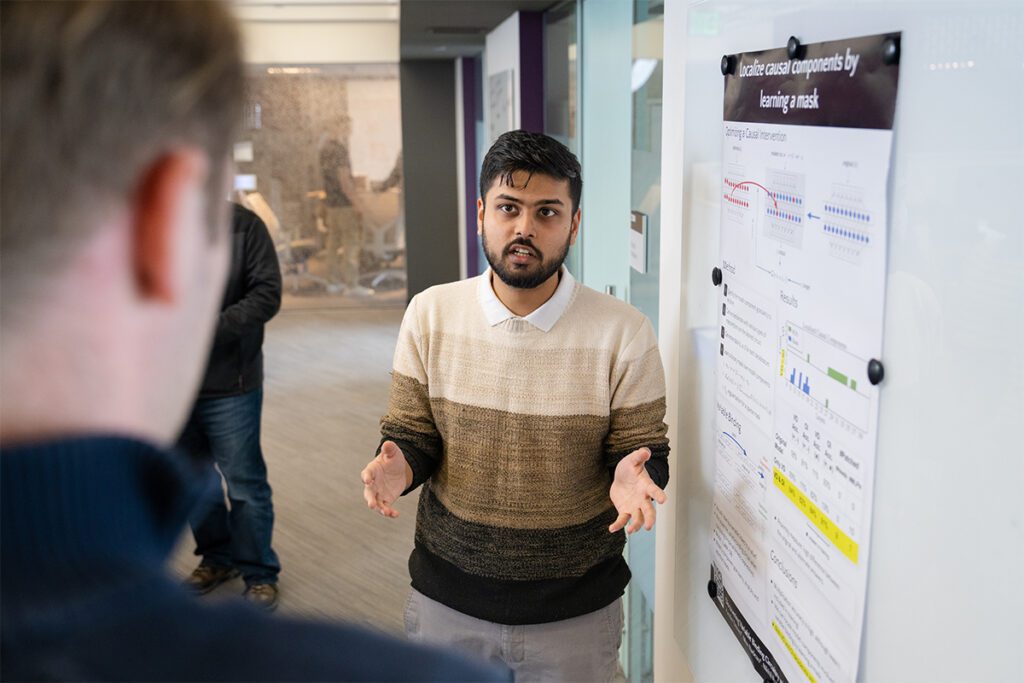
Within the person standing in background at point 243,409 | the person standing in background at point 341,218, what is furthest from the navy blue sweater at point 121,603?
the person standing in background at point 341,218

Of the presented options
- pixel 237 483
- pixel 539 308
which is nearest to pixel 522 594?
pixel 539 308

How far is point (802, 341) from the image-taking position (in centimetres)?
150

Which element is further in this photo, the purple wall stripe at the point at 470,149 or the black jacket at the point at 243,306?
the purple wall stripe at the point at 470,149

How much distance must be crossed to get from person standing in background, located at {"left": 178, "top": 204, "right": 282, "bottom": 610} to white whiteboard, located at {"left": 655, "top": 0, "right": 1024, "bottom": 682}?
2399 mm

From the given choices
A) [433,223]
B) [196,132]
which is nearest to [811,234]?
[196,132]

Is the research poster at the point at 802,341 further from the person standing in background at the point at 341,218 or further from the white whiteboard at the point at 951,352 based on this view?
the person standing in background at the point at 341,218

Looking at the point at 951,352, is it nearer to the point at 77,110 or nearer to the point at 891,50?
the point at 891,50

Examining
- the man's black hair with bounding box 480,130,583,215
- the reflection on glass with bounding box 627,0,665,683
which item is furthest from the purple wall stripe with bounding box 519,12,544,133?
the man's black hair with bounding box 480,130,583,215

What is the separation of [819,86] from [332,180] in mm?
9188

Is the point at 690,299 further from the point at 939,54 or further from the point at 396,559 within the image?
the point at 396,559

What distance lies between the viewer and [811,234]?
146cm

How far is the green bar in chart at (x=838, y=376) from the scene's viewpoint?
1359mm

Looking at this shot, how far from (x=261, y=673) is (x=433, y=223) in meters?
9.37

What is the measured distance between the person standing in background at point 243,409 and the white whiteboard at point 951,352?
2.40 meters
